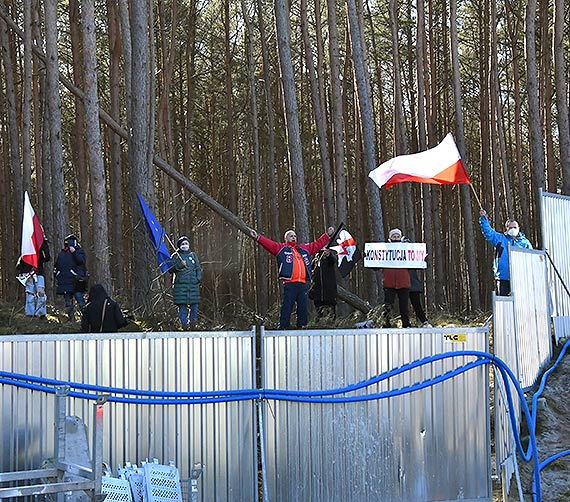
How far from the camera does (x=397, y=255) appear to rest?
14.1 metres

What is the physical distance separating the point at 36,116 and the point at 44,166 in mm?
4568

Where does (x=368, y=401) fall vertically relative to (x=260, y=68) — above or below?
below

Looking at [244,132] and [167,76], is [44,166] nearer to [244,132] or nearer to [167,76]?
[167,76]

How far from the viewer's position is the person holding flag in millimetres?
17156

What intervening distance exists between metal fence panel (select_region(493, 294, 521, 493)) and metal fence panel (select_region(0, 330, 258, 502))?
2536 millimetres

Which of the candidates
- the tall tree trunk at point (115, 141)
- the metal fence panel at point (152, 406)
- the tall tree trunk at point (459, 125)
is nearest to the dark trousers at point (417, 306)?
the metal fence panel at point (152, 406)

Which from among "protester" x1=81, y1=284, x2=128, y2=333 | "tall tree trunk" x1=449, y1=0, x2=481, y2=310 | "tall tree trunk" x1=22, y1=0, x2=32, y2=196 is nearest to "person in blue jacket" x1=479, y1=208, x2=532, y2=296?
"protester" x1=81, y1=284, x2=128, y2=333

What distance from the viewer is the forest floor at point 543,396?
32.2ft

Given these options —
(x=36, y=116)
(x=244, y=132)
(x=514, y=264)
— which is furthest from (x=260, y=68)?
(x=514, y=264)

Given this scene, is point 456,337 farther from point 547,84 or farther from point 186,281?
point 547,84

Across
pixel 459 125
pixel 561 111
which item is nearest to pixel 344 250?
pixel 561 111

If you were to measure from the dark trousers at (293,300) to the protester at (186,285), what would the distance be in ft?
5.01

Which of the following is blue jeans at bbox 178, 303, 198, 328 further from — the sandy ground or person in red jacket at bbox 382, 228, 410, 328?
the sandy ground

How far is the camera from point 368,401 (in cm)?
864
